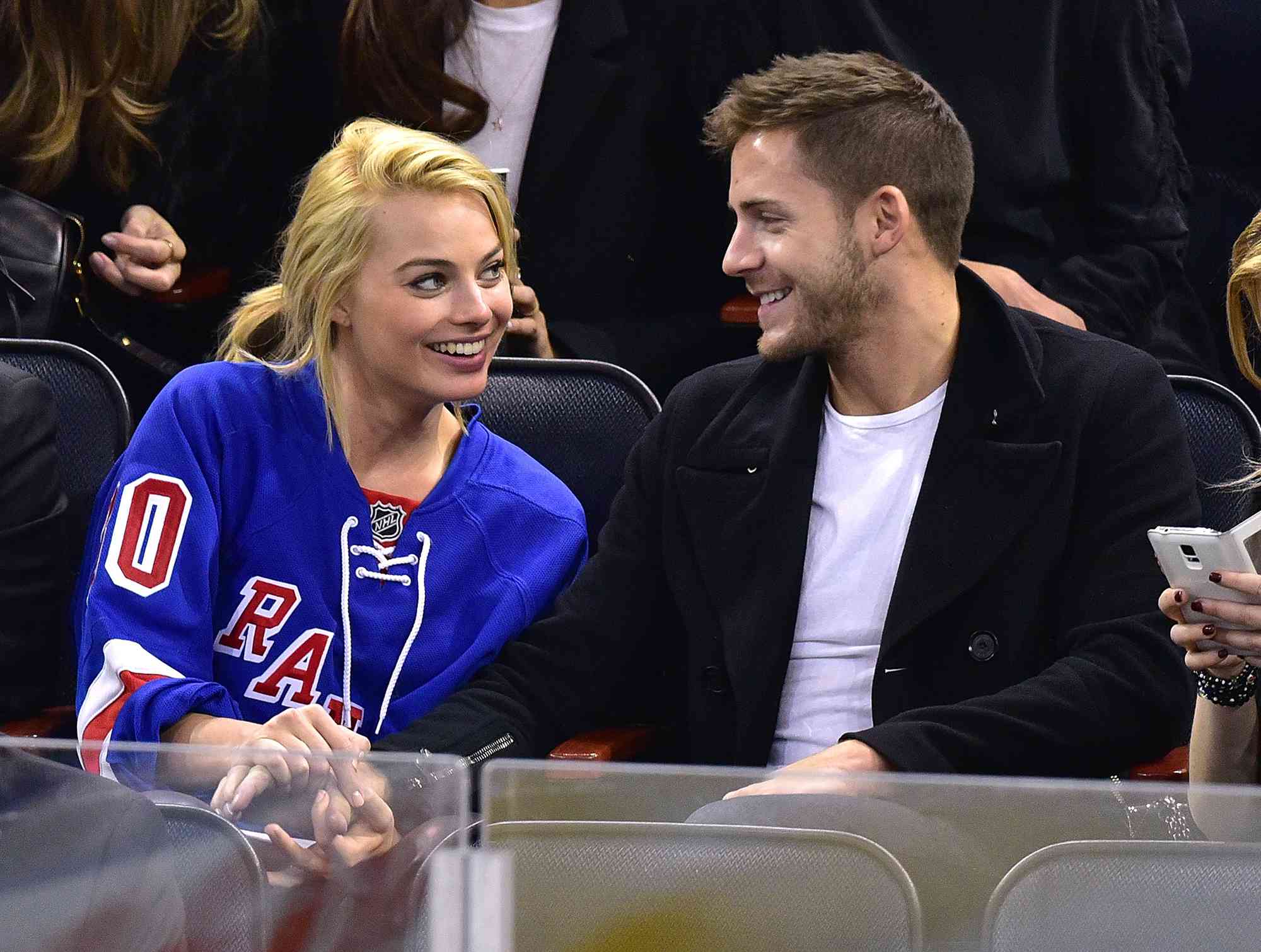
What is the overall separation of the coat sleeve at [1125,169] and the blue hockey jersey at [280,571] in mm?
1060

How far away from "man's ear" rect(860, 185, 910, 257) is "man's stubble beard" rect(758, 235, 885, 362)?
4 cm

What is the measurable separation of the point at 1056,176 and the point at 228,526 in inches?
56.0

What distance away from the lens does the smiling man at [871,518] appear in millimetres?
1849

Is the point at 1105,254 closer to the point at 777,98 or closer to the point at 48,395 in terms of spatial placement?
the point at 777,98

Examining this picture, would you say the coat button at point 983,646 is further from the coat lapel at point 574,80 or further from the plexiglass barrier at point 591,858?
the coat lapel at point 574,80

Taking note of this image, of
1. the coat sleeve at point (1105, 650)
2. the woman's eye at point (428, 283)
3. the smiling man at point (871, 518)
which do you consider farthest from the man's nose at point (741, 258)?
the coat sleeve at point (1105, 650)

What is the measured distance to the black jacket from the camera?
182cm

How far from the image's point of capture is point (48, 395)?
2148 millimetres

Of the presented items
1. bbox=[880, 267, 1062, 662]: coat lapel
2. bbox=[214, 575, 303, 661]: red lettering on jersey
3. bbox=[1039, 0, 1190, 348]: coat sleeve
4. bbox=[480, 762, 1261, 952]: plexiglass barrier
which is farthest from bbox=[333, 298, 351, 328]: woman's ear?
bbox=[480, 762, 1261, 952]: plexiglass barrier

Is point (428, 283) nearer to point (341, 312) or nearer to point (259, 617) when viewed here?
point (341, 312)

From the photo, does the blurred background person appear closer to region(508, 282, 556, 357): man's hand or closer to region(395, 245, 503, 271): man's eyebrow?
region(508, 282, 556, 357): man's hand

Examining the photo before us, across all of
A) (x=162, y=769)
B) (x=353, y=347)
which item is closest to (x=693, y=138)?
(x=353, y=347)

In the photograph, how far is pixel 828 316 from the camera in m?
2.09

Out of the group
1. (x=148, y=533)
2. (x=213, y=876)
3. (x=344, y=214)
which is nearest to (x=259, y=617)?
(x=148, y=533)
